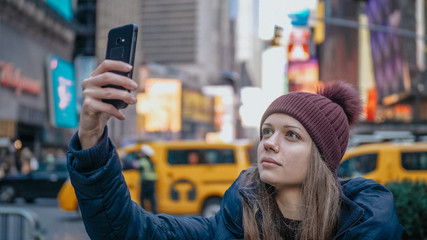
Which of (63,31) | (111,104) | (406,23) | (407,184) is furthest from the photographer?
(63,31)

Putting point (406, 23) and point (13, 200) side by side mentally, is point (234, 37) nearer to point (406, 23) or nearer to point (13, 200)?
point (406, 23)

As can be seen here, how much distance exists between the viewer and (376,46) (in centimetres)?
4212

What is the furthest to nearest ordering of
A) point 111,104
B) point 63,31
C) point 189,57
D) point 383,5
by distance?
point 189,57, point 63,31, point 383,5, point 111,104

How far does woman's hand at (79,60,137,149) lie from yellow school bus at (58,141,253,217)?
10404 mm

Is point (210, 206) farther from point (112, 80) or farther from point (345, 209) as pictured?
point (112, 80)

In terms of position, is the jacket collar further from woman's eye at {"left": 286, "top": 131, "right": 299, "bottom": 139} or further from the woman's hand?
the woman's hand

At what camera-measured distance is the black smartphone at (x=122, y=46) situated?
1.50 m

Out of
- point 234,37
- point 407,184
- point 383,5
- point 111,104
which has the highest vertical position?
point 234,37

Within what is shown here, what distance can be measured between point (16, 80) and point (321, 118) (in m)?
34.6

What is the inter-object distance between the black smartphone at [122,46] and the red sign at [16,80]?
32.9m

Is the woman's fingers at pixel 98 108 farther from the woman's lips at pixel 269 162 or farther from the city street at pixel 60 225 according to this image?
the city street at pixel 60 225

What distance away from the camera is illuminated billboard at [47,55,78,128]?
4.57 meters

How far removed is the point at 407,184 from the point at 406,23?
1257 inches

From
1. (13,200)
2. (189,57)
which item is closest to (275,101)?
(13,200)
